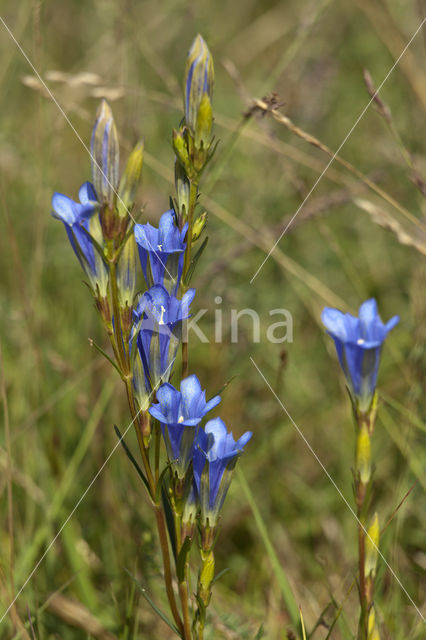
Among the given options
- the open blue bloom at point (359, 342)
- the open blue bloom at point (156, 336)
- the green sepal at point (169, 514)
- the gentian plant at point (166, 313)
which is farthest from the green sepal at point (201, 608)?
the open blue bloom at point (359, 342)

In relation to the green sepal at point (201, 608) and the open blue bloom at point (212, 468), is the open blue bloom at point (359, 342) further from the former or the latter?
the green sepal at point (201, 608)

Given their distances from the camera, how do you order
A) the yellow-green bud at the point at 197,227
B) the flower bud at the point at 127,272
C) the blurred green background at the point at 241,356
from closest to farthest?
the flower bud at the point at 127,272 < the yellow-green bud at the point at 197,227 < the blurred green background at the point at 241,356

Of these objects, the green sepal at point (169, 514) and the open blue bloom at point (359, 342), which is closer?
the open blue bloom at point (359, 342)

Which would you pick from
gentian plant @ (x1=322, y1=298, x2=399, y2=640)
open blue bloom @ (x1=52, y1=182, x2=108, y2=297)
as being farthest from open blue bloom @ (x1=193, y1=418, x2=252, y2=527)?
open blue bloom @ (x1=52, y1=182, x2=108, y2=297)

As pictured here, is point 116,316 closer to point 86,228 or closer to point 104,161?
point 86,228

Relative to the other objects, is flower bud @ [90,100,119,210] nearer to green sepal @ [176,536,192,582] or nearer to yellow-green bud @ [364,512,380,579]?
green sepal @ [176,536,192,582]
